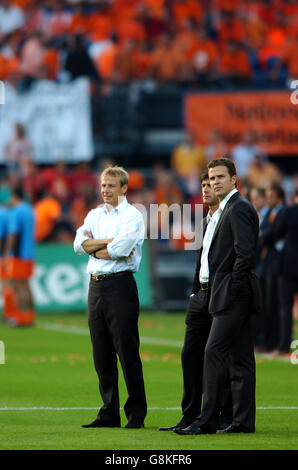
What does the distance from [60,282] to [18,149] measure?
347 cm

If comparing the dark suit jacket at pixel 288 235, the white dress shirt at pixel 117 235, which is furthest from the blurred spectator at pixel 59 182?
the white dress shirt at pixel 117 235

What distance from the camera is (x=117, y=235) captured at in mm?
9625

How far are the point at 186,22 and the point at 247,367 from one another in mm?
21172

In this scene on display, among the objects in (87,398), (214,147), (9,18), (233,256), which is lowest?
(87,398)

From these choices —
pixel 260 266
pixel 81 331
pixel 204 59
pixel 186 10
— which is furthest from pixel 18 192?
pixel 186 10

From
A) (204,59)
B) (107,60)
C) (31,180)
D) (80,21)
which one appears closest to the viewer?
(31,180)

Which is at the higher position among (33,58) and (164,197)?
(33,58)

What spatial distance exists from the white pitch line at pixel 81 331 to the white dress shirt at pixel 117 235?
303 inches

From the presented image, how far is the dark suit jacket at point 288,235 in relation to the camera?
1536 centimetres

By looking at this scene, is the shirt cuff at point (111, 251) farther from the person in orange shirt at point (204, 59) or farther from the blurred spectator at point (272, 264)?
the person in orange shirt at point (204, 59)

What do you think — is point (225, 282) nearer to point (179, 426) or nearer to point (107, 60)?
point (179, 426)

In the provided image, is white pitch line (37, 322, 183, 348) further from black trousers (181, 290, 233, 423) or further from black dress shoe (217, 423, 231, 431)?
black trousers (181, 290, 233, 423)

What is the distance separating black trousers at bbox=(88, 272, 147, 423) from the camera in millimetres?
9547

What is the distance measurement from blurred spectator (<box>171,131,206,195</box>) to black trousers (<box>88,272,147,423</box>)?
16324 mm
